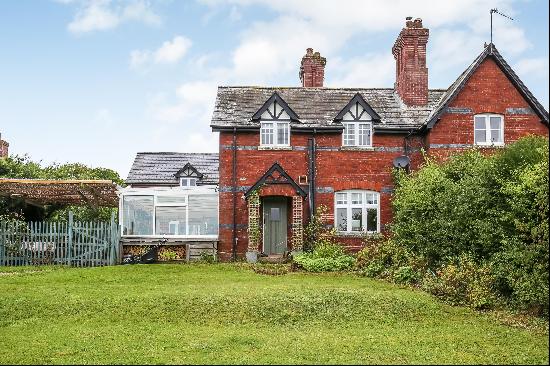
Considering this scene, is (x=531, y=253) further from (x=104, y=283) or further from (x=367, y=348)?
(x=104, y=283)

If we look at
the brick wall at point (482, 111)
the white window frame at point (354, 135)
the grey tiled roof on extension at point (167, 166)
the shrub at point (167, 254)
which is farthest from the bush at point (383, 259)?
the grey tiled roof on extension at point (167, 166)

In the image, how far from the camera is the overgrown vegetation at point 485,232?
12.1 meters

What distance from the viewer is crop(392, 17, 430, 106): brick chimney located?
27.8 meters

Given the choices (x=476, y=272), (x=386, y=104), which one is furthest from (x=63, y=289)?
(x=386, y=104)

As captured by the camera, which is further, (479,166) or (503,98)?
(503,98)

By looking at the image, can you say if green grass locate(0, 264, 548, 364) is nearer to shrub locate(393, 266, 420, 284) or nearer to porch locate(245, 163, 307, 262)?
shrub locate(393, 266, 420, 284)

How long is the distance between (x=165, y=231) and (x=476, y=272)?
15.9m

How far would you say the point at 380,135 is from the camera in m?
27.2

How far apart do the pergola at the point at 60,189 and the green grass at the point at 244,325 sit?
22.1 ft

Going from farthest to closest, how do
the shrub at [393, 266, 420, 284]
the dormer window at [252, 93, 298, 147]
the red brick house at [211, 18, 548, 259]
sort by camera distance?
the dormer window at [252, 93, 298, 147] < the red brick house at [211, 18, 548, 259] < the shrub at [393, 266, 420, 284]

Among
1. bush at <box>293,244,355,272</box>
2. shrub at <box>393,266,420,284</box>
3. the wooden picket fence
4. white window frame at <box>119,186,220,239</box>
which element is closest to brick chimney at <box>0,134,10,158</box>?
the wooden picket fence

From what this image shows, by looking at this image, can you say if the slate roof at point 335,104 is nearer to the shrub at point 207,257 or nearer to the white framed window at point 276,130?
the white framed window at point 276,130

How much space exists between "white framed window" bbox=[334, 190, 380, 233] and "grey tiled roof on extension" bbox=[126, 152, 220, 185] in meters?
18.4

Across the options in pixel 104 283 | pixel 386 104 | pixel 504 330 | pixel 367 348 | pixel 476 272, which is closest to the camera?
pixel 367 348
